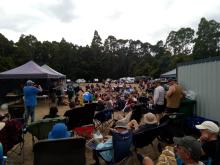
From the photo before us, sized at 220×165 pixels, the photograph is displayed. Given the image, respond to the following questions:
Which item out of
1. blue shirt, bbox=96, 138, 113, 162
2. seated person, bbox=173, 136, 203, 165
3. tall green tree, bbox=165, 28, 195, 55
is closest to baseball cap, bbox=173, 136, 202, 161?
seated person, bbox=173, 136, 203, 165

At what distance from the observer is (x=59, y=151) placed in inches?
180

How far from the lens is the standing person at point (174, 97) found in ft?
30.8

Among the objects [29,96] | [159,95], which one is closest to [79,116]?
[29,96]

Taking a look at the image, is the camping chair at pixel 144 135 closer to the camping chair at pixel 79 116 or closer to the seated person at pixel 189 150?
the camping chair at pixel 79 116

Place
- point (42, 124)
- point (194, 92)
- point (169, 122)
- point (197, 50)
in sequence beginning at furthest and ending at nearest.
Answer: point (197, 50) < point (194, 92) < point (169, 122) < point (42, 124)

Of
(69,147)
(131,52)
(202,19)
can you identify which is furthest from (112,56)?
(69,147)

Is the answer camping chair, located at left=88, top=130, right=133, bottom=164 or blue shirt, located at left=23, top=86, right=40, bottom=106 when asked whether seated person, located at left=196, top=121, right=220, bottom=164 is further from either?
blue shirt, located at left=23, top=86, right=40, bottom=106

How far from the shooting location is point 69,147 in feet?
15.2

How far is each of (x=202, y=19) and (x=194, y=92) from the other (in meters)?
61.0

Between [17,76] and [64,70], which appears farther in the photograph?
[64,70]

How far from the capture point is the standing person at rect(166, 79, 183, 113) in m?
9.40

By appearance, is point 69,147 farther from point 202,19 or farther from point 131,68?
point 131,68

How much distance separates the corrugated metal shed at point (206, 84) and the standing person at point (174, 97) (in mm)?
792

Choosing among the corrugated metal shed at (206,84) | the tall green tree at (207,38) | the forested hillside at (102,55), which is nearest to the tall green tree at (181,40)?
the forested hillside at (102,55)
